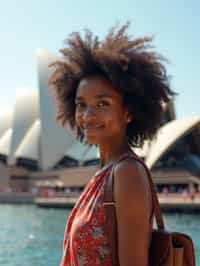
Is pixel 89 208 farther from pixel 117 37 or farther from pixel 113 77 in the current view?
pixel 117 37

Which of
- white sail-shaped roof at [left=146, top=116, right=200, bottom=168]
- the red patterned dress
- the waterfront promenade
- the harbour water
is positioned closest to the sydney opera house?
white sail-shaped roof at [left=146, top=116, right=200, bottom=168]

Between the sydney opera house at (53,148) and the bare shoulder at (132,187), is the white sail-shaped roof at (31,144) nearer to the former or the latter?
the sydney opera house at (53,148)

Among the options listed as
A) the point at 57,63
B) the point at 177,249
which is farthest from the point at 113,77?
the point at 177,249

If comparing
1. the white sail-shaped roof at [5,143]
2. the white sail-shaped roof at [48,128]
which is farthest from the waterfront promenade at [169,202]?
the white sail-shaped roof at [5,143]

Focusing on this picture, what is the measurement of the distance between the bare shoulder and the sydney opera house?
30123 mm

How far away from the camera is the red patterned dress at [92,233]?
127 centimetres

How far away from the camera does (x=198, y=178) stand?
1257 inches

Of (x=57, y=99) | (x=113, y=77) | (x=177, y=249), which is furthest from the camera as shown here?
(x=57, y=99)

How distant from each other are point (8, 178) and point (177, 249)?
139 ft

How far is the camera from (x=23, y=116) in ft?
133

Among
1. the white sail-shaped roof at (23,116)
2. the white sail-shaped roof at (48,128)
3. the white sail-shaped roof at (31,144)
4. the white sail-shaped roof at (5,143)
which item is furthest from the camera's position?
the white sail-shaped roof at (5,143)

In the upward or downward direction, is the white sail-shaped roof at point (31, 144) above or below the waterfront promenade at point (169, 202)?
above

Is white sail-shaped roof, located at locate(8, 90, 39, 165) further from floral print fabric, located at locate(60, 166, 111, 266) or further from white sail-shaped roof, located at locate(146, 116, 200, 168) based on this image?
floral print fabric, located at locate(60, 166, 111, 266)

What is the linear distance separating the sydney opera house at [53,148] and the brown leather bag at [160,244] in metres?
30.0
